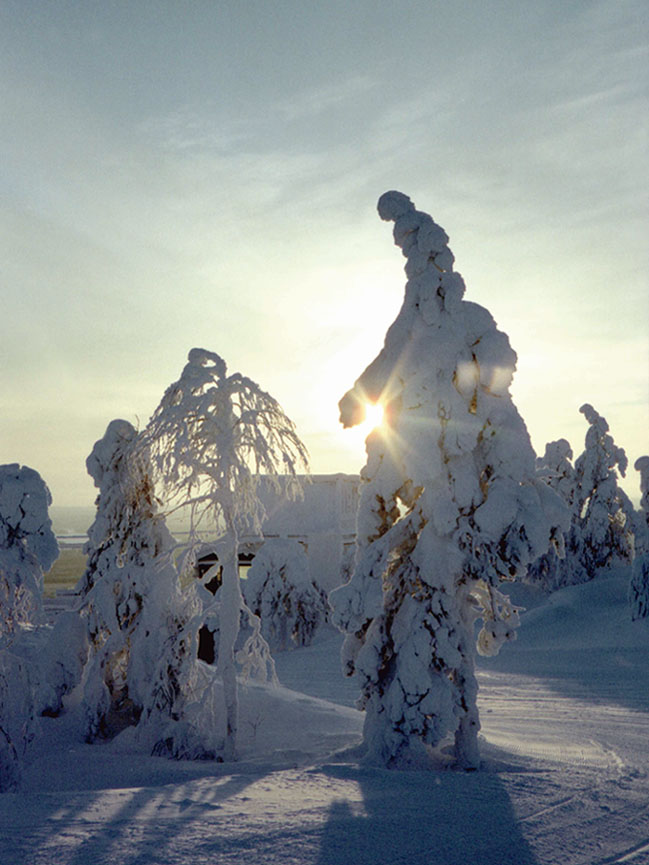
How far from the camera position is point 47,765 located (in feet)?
39.7

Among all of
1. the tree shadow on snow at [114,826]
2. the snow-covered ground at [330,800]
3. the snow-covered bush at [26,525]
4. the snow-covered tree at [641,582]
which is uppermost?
the snow-covered bush at [26,525]

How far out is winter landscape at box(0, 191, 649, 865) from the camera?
6609 millimetres

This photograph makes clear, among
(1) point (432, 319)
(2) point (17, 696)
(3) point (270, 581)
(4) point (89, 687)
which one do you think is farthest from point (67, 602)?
(1) point (432, 319)

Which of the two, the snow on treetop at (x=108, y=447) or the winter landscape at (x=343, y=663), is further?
the snow on treetop at (x=108, y=447)

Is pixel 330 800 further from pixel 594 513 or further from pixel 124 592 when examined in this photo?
pixel 594 513

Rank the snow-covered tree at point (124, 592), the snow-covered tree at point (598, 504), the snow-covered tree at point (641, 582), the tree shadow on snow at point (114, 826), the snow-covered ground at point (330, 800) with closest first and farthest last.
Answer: the tree shadow on snow at point (114, 826), the snow-covered ground at point (330, 800), the snow-covered tree at point (124, 592), the snow-covered tree at point (641, 582), the snow-covered tree at point (598, 504)

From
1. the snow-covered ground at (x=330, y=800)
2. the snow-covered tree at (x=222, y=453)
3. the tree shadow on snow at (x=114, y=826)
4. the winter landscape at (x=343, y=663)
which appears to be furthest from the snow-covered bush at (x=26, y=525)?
the tree shadow on snow at (x=114, y=826)

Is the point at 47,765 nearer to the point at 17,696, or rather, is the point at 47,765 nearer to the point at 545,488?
the point at 17,696

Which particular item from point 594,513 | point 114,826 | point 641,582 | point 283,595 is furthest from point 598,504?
point 114,826

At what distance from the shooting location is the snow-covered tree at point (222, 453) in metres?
11.4

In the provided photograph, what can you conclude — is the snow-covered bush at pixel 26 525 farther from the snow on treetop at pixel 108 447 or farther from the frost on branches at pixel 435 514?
the frost on branches at pixel 435 514

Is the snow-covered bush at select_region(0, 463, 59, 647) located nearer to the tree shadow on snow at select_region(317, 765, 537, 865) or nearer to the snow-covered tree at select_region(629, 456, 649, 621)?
the tree shadow on snow at select_region(317, 765, 537, 865)

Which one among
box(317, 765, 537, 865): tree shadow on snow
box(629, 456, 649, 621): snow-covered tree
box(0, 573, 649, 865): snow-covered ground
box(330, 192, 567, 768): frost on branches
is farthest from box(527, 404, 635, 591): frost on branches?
box(317, 765, 537, 865): tree shadow on snow

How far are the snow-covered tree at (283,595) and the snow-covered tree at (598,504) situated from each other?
49.5 ft
